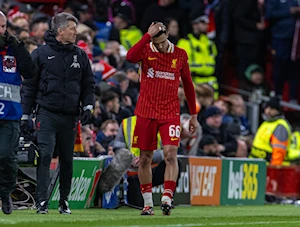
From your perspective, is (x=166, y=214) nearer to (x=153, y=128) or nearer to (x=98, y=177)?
(x=153, y=128)

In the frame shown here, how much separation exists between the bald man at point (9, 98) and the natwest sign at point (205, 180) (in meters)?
6.22

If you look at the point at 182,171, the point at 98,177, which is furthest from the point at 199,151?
the point at 98,177

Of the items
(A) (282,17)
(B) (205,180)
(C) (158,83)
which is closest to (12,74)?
(C) (158,83)

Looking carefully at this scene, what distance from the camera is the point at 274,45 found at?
24.3 meters

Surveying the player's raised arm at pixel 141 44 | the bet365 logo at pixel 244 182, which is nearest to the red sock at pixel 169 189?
the player's raised arm at pixel 141 44

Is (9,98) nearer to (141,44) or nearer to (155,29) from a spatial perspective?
(141,44)

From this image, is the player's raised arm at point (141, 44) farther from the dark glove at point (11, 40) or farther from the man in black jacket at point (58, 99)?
the dark glove at point (11, 40)

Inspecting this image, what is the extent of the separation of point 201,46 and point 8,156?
38.9 ft

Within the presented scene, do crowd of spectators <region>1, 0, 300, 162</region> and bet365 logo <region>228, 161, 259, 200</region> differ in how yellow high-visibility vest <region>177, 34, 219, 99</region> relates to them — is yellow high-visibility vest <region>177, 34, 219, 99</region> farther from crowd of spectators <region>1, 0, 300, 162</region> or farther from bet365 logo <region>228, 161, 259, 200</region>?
bet365 logo <region>228, 161, 259, 200</region>

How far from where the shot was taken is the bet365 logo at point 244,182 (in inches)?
726

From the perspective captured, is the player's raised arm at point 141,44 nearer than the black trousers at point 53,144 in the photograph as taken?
No

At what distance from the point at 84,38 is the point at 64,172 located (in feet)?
19.3

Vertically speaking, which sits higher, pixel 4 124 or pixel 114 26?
pixel 114 26

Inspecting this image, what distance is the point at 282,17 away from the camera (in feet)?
78.5
